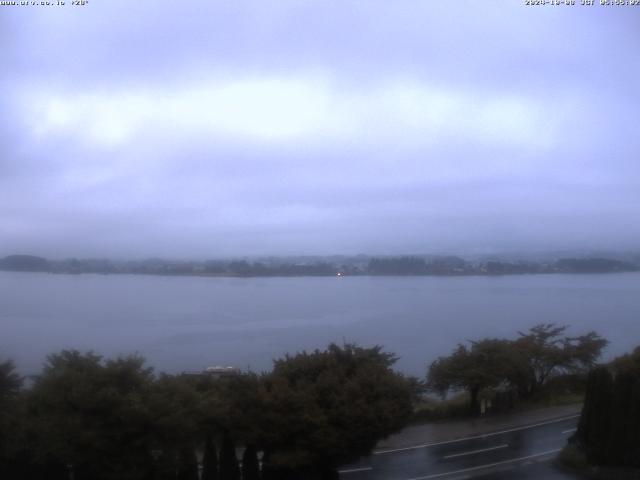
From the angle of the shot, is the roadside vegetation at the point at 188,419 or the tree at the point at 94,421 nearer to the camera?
the tree at the point at 94,421

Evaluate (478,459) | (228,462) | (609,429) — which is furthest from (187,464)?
(609,429)

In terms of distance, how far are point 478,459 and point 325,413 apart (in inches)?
220

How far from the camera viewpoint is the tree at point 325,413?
37.2ft

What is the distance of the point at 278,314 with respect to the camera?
3588 cm

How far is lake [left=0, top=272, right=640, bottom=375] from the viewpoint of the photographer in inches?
1012

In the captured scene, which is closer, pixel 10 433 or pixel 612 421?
pixel 10 433

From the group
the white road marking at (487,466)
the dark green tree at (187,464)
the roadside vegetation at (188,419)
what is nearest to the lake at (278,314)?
the roadside vegetation at (188,419)

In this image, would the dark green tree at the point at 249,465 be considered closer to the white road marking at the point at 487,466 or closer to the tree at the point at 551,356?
the white road marking at the point at 487,466

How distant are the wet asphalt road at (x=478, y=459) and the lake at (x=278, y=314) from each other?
26.3 ft

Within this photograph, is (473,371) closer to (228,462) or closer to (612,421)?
(612,421)

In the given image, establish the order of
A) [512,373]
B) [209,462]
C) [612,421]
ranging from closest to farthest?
[209,462], [612,421], [512,373]

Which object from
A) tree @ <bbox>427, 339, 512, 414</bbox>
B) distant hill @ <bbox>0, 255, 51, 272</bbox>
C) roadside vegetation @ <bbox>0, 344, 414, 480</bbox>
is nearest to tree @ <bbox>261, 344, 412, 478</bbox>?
roadside vegetation @ <bbox>0, 344, 414, 480</bbox>

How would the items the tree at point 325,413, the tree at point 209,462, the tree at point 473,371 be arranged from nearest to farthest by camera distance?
1. the tree at point 325,413
2. the tree at point 209,462
3. the tree at point 473,371

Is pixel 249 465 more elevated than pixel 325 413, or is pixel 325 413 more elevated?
pixel 325 413
